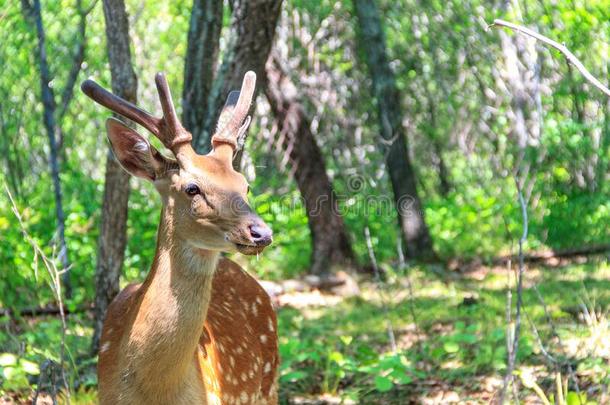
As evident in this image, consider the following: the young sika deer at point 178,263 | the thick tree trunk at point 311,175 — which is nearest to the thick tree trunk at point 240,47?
the young sika deer at point 178,263

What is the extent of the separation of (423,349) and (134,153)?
2.96m

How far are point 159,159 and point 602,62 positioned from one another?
24.6 ft

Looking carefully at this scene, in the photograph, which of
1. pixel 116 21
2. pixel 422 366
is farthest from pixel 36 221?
pixel 422 366

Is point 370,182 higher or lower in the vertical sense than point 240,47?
lower

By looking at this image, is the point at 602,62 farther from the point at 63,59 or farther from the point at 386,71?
the point at 63,59

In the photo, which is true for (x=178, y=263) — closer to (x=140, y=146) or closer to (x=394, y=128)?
(x=140, y=146)

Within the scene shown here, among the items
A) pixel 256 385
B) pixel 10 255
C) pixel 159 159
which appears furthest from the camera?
pixel 10 255

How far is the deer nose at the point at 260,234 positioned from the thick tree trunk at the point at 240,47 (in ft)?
7.63

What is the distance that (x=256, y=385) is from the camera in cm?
404

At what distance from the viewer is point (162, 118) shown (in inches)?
137

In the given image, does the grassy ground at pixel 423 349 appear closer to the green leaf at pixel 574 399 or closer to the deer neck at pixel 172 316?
the green leaf at pixel 574 399

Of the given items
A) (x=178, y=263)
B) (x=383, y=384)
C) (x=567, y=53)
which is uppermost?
(x=567, y=53)

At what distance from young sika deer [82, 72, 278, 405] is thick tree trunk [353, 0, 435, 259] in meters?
6.28

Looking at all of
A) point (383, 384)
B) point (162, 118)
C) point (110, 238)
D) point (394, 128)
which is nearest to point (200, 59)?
point (110, 238)
